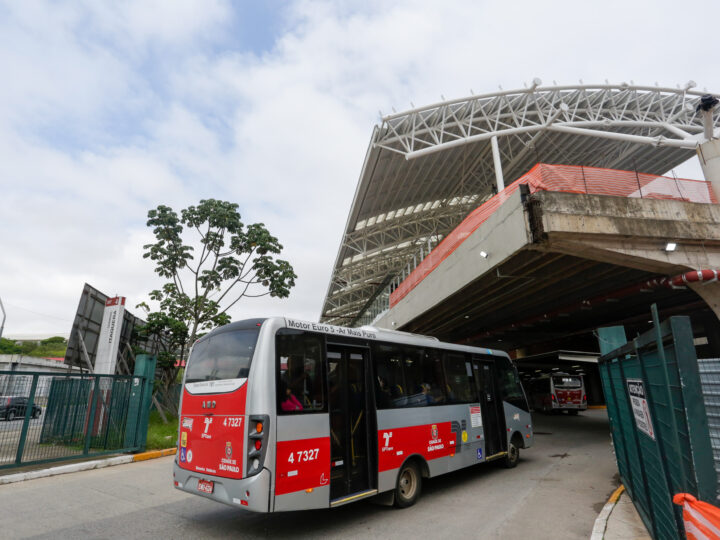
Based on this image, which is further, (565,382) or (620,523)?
(565,382)

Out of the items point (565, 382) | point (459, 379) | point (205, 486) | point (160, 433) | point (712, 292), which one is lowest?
point (160, 433)

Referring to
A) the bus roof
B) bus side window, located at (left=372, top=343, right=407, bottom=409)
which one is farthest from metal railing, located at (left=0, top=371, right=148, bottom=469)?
bus side window, located at (left=372, top=343, right=407, bottom=409)

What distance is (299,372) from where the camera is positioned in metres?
5.38

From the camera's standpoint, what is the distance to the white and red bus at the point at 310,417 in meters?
4.85

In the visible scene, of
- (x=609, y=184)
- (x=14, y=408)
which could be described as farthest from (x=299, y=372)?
(x=609, y=184)

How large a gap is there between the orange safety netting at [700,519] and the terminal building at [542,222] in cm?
730

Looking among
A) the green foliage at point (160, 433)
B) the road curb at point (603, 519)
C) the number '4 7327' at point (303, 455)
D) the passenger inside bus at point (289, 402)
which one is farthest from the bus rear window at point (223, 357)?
the green foliage at point (160, 433)

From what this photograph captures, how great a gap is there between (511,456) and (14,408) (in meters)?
10.9

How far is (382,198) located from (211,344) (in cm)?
2229

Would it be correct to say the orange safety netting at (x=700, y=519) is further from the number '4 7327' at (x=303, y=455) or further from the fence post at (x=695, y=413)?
the number '4 7327' at (x=303, y=455)

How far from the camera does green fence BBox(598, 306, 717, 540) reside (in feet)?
8.89

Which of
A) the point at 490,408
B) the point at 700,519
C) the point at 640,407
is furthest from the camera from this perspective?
the point at 490,408

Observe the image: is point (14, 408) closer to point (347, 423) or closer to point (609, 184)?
point (347, 423)

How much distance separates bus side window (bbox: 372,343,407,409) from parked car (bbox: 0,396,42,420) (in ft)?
25.6
